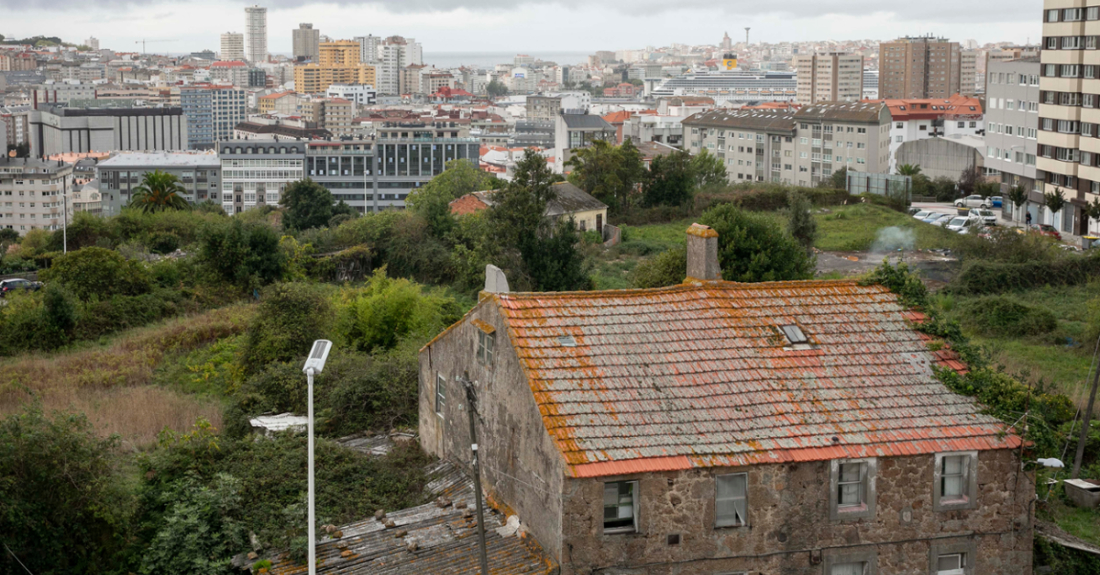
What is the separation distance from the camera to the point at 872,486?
16.4 metres

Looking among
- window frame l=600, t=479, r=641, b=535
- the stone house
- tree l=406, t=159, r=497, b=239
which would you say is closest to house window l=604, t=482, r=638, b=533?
window frame l=600, t=479, r=641, b=535

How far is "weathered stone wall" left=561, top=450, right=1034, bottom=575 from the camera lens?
1571cm

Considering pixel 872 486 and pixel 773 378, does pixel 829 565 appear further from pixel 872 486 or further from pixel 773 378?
pixel 773 378

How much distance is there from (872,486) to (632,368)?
143 inches

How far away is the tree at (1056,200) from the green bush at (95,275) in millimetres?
45522

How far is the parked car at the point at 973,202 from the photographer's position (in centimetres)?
6956

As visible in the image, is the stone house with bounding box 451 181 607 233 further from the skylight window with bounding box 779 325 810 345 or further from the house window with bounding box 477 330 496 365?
the skylight window with bounding box 779 325 810 345

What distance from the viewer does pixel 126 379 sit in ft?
116

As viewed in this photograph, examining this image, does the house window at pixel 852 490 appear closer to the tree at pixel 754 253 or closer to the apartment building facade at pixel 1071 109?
the tree at pixel 754 253

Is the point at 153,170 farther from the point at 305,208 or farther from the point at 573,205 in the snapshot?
the point at 573,205

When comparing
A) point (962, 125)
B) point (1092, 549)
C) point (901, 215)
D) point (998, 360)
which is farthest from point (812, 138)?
point (1092, 549)

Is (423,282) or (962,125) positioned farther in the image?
(962,125)

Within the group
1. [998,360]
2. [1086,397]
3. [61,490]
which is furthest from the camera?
[998,360]

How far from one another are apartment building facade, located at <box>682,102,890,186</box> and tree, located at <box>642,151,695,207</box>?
34957mm
